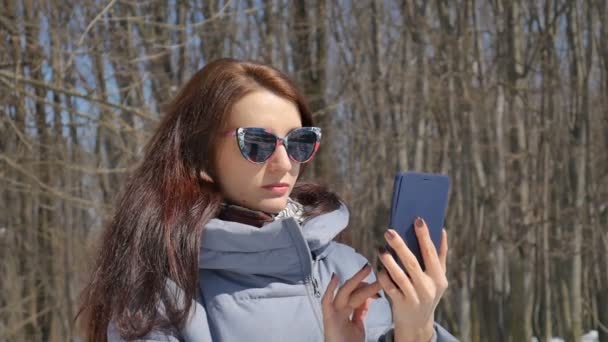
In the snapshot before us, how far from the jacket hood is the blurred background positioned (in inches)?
146

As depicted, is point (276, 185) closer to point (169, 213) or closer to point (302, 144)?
point (302, 144)

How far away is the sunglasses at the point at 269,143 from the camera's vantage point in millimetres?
1379

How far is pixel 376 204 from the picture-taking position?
720cm

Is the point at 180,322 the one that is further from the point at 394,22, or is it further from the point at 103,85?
the point at 394,22

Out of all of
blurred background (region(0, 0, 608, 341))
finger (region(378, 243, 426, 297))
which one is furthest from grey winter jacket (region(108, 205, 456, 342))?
blurred background (region(0, 0, 608, 341))

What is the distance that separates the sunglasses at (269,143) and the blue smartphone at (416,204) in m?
0.31

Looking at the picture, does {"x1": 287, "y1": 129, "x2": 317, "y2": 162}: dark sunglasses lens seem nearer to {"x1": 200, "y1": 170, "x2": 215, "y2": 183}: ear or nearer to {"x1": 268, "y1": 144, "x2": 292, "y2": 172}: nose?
{"x1": 268, "y1": 144, "x2": 292, "y2": 172}: nose

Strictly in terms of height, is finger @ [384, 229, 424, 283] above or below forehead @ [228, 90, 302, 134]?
below

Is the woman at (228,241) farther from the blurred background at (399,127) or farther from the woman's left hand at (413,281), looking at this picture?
the blurred background at (399,127)

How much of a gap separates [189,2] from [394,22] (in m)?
2.38

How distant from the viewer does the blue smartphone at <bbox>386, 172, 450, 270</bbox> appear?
115 cm

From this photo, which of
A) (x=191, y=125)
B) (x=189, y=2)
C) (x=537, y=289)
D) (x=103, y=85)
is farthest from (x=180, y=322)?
(x=189, y=2)

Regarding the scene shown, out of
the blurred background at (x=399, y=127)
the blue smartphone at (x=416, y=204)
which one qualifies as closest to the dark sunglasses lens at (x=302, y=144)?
the blue smartphone at (x=416, y=204)

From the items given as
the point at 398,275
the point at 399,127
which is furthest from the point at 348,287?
the point at 399,127
